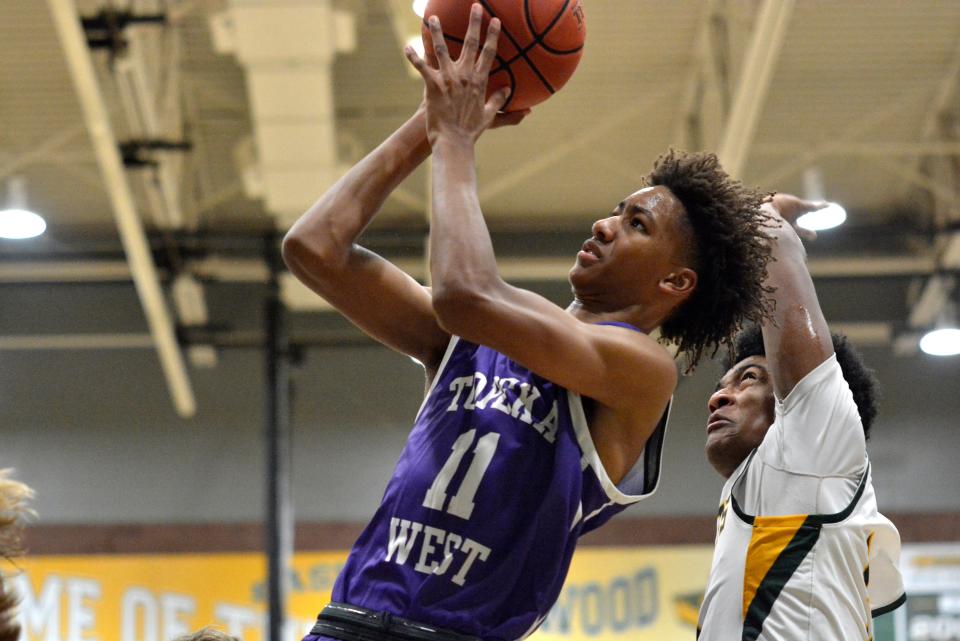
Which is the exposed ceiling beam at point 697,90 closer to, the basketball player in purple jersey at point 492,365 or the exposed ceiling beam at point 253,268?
the exposed ceiling beam at point 253,268

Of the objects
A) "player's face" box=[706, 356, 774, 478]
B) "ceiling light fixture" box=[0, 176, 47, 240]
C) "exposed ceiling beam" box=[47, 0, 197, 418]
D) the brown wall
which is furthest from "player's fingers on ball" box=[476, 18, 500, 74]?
the brown wall

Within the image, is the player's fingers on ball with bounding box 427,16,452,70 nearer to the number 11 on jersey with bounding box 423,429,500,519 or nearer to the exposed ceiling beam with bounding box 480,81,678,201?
the number 11 on jersey with bounding box 423,429,500,519

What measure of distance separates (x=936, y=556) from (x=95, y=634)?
790 centimetres

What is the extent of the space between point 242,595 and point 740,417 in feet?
30.5

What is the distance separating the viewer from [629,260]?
2.71 metres

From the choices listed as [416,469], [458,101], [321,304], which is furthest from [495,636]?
[321,304]

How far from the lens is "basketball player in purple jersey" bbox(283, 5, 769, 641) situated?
240 centimetres

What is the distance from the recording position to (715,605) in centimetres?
342

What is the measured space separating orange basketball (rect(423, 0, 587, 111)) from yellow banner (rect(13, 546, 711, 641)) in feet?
31.6

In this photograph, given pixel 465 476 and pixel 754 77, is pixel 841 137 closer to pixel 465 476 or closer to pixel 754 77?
pixel 754 77

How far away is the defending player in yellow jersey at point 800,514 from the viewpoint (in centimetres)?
A: 329

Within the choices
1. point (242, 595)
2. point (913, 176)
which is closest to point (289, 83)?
point (242, 595)

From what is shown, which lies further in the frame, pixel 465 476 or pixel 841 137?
pixel 841 137

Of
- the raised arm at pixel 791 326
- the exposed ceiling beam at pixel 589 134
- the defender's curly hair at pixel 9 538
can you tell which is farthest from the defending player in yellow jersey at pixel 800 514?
the exposed ceiling beam at pixel 589 134
